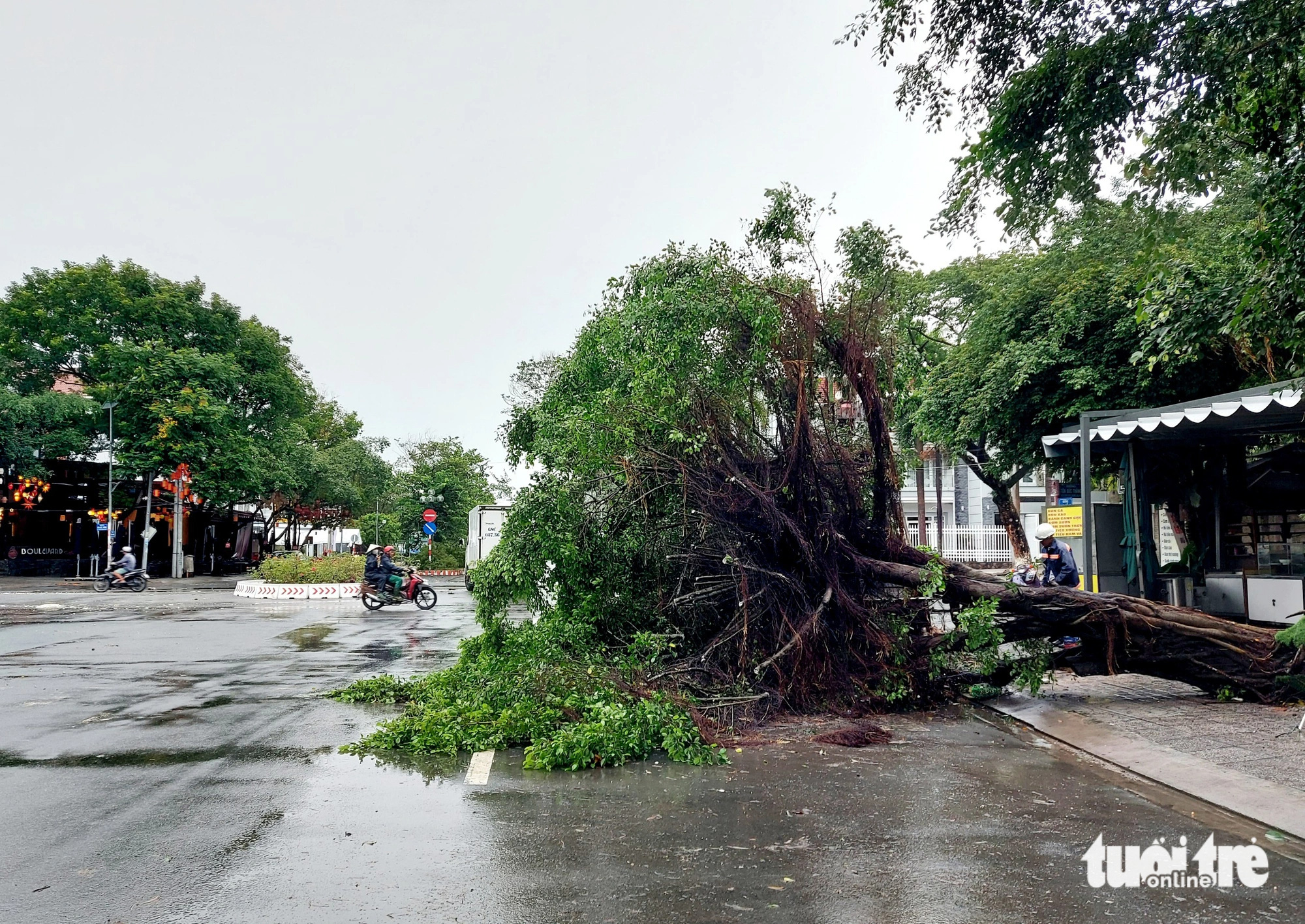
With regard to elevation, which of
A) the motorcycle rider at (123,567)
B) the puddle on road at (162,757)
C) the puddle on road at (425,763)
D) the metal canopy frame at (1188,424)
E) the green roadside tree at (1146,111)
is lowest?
the puddle on road at (425,763)

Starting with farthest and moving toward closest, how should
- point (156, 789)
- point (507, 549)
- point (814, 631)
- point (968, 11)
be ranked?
point (507, 549), point (814, 631), point (968, 11), point (156, 789)

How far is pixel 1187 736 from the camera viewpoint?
790cm

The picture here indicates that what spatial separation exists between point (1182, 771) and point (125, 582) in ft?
101

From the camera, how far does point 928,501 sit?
5081 centimetres

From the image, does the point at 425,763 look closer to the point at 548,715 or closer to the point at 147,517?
the point at 548,715

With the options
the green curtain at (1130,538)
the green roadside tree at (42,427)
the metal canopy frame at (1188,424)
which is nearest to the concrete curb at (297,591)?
the green roadside tree at (42,427)

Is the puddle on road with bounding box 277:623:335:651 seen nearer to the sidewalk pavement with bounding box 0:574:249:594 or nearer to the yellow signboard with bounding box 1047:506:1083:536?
the yellow signboard with bounding box 1047:506:1083:536

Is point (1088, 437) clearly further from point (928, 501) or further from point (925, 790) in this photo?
point (928, 501)

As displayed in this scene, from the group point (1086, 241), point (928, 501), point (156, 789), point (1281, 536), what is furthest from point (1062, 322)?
point (928, 501)

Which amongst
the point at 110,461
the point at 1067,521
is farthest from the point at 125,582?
the point at 1067,521

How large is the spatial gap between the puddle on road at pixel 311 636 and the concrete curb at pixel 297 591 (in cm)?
848

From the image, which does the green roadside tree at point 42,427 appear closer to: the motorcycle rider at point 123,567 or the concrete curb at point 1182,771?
the motorcycle rider at point 123,567

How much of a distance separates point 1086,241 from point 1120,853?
17.1 metres

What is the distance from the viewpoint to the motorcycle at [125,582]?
96.5 feet
